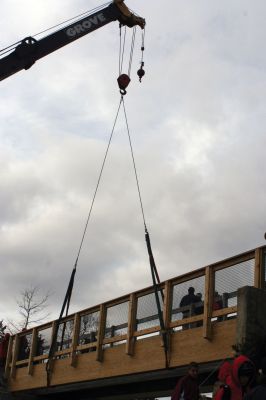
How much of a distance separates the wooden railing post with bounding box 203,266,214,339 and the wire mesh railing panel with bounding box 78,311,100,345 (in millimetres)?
4089

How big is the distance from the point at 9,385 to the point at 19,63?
31.7 ft

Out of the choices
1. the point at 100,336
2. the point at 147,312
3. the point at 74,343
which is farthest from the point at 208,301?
the point at 74,343

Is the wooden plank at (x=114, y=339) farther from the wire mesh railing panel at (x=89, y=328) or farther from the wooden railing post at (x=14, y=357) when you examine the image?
the wooden railing post at (x=14, y=357)

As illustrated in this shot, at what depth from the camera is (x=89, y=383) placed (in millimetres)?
15508

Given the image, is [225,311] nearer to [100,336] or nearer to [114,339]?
[114,339]

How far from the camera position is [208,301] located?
11531 millimetres

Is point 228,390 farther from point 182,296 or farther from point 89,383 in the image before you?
point 89,383

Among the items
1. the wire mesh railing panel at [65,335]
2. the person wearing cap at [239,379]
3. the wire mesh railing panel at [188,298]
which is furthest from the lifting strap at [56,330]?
the person wearing cap at [239,379]

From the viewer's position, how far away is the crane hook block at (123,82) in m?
17.0

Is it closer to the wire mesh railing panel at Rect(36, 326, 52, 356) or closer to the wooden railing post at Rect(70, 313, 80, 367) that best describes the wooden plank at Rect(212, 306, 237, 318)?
the wooden railing post at Rect(70, 313, 80, 367)

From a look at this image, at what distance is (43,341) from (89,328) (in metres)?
2.45

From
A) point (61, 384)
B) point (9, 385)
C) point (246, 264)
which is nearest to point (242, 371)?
point (246, 264)

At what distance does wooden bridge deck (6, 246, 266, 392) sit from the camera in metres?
11.2

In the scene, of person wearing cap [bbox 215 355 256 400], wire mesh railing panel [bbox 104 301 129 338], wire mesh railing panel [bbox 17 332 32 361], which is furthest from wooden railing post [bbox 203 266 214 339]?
wire mesh railing panel [bbox 17 332 32 361]
